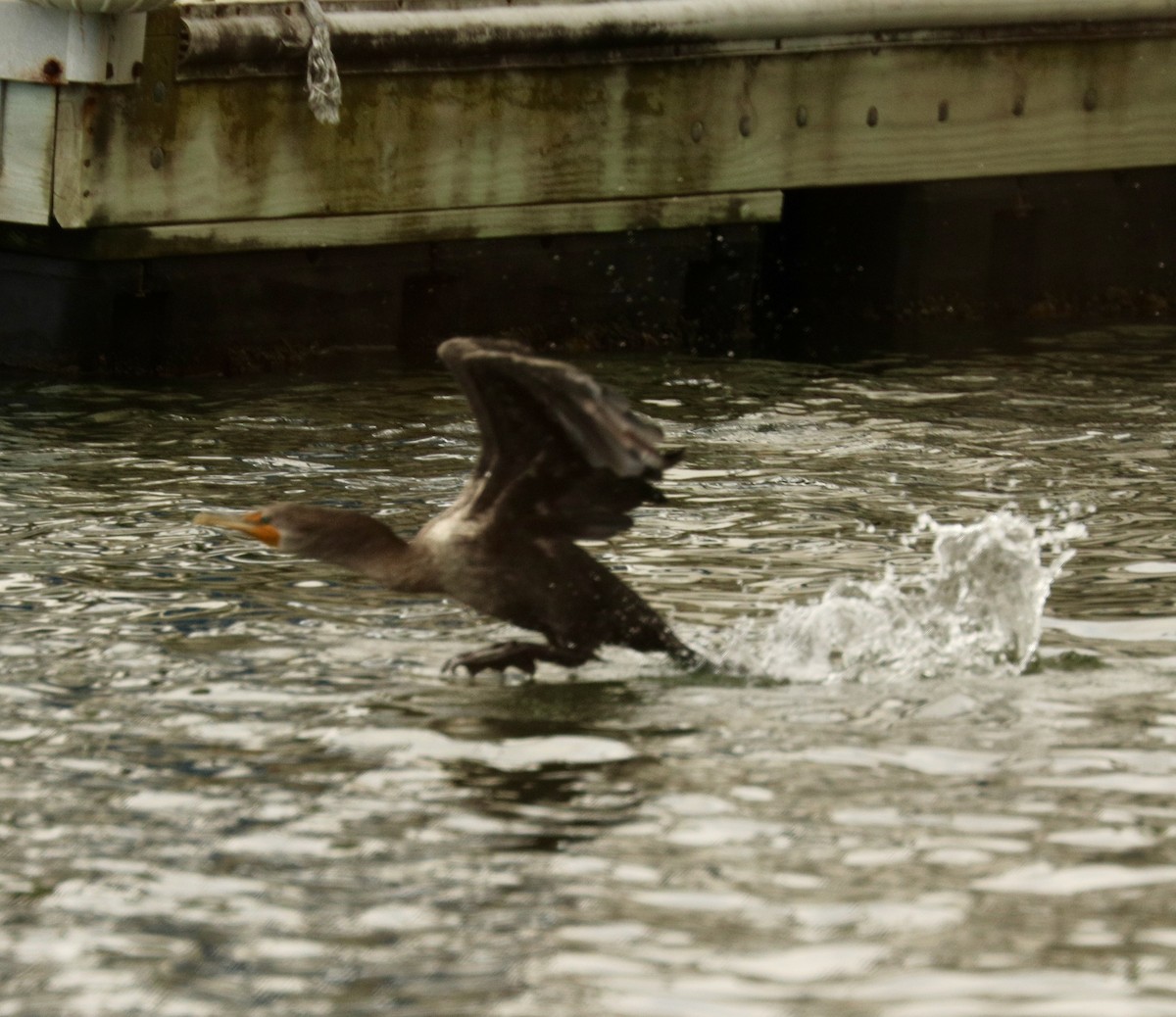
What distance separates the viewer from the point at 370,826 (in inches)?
203

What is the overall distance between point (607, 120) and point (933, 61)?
183 cm

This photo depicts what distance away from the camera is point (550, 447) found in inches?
249

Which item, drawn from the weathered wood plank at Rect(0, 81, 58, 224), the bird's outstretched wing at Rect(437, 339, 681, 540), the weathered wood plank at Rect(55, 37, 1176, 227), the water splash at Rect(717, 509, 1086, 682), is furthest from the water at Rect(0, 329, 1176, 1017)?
the weathered wood plank at Rect(55, 37, 1176, 227)

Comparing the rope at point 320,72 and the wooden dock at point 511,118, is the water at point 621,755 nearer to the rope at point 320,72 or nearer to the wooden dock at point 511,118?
the wooden dock at point 511,118

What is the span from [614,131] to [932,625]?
5.15 m

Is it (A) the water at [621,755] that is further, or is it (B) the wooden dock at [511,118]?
(B) the wooden dock at [511,118]

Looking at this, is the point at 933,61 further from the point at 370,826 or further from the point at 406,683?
the point at 370,826

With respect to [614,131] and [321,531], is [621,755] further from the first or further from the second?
[614,131]

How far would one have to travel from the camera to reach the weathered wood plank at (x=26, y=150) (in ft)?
32.2

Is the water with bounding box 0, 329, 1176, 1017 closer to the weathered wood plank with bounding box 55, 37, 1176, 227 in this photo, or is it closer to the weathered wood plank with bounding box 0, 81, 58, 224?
the weathered wood plank with bounding box 0, 81, 58, 224

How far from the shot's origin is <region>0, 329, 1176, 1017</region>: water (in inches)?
172

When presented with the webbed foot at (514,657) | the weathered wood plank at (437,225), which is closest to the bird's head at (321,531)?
the webbed foot at (514,657)

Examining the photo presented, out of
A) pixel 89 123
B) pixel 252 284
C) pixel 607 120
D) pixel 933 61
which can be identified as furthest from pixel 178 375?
pixel 933 61

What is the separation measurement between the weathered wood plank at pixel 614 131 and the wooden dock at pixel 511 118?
0.04 feet
